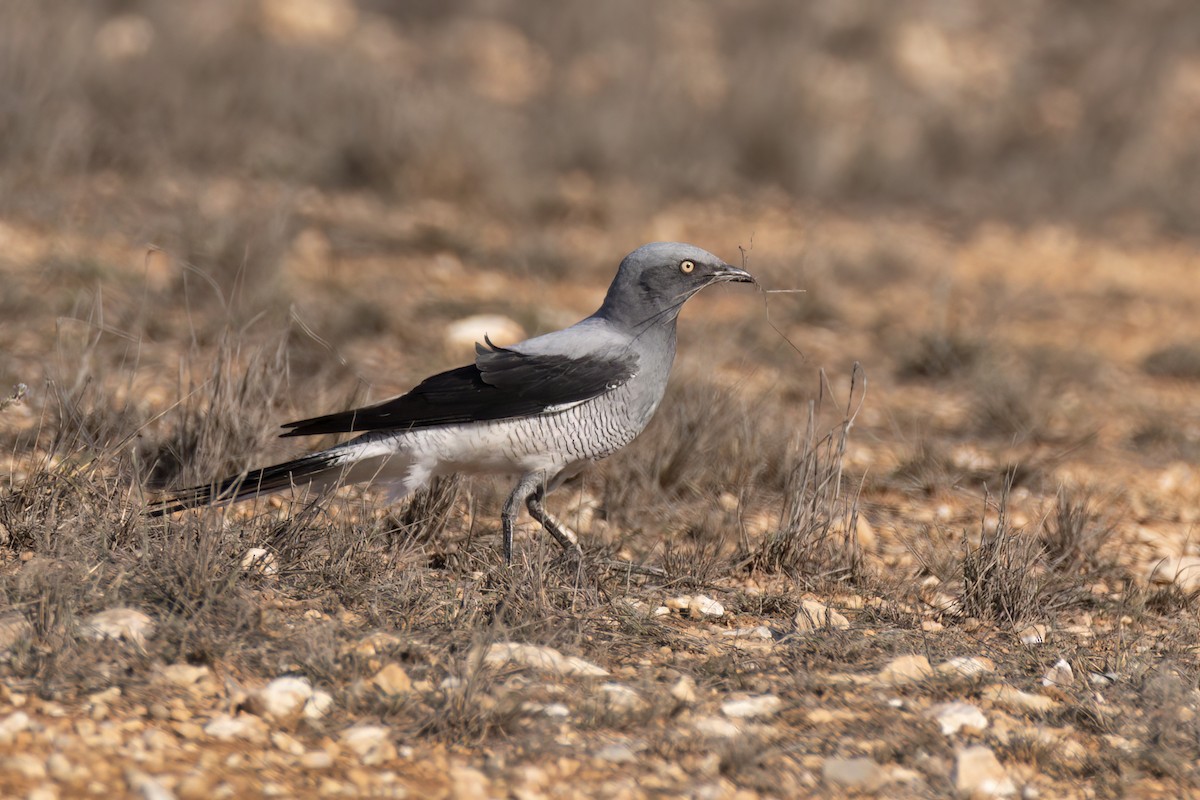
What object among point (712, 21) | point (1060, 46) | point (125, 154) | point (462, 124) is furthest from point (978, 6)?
point (125, 154)

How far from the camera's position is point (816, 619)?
3.93 metres

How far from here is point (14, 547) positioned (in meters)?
3.79

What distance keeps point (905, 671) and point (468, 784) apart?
50.6 inches

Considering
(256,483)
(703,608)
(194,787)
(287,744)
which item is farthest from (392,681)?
(703,608)

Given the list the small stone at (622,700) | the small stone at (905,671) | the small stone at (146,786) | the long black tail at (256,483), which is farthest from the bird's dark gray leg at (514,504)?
the small stone at (146,786)

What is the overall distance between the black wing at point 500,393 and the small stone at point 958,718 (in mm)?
1473

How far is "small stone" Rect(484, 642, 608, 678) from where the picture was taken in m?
3.38

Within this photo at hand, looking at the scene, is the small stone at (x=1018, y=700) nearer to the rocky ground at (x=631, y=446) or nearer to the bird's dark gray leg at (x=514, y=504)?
the rocky ground at (x=631, y=446)

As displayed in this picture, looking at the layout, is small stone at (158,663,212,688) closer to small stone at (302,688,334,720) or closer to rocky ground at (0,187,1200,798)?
rocky ground at (0,187,1200,798)

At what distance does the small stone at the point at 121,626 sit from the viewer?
10.5ft

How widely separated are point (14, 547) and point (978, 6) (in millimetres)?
15405

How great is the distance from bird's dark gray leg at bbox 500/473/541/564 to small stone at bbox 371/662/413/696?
0.98m

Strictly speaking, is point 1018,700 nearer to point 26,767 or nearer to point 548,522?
point 548,522

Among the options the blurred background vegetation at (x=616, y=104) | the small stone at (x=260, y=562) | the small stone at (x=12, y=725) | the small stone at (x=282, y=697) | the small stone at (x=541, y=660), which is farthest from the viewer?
the blurred background vegetation at (x=616, y=104)
